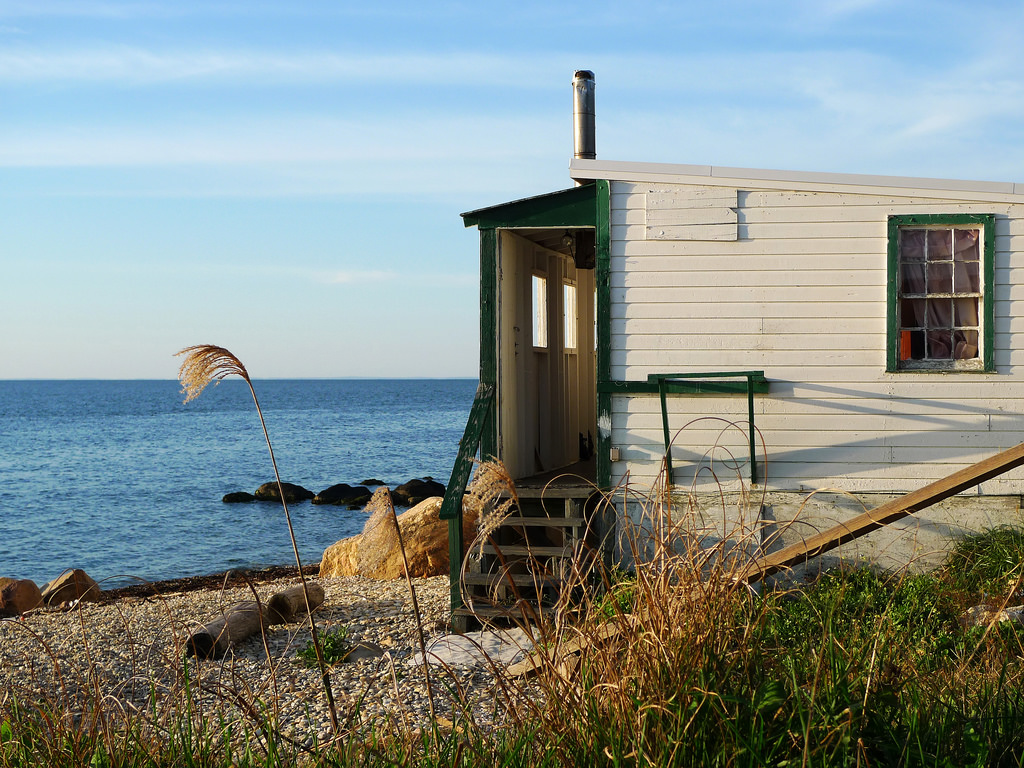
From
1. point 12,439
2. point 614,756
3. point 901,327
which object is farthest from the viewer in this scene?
point 12,439

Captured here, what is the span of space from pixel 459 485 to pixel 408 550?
3954 mm

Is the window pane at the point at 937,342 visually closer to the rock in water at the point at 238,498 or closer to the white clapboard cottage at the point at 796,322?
the white clapboard cottage at the point at 796,322

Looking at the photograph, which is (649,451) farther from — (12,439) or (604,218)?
(12,439)

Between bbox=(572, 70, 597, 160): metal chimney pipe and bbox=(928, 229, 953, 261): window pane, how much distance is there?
3.82m

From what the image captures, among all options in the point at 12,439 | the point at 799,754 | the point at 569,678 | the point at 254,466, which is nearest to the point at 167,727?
the point at 569,678

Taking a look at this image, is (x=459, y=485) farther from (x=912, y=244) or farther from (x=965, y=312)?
(x=965, y=312)

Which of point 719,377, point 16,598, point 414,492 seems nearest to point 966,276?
point 719,377

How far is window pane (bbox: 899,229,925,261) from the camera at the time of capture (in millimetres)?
8062

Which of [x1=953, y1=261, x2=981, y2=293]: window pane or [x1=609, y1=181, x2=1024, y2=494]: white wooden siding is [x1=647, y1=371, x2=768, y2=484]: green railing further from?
[x1=953, y1=261, x2=981, y2=293]: window pane

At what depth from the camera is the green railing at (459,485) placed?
7676mm

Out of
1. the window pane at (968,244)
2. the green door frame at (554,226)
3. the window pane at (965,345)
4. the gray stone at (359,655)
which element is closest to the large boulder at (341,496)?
the green door frame at (554,226)

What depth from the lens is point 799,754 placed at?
2.85 metres

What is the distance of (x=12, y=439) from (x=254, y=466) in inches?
973

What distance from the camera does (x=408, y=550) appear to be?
1155 centimetres
